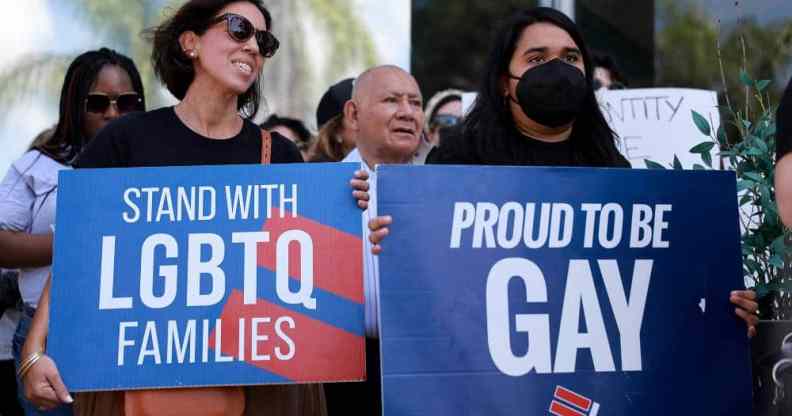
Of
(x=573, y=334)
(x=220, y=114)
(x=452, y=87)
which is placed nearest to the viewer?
(x=573, y=334)

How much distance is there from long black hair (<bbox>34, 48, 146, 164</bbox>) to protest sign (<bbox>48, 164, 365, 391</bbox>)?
1.04m

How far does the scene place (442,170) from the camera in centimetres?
353

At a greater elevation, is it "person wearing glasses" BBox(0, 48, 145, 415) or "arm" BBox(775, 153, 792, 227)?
"person wearing glasses" BBox(0, 48, 145, 415)

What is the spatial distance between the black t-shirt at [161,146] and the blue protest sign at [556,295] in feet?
1.92

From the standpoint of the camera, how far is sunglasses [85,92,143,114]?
15.6 ft

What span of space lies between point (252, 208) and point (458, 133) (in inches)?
28.6

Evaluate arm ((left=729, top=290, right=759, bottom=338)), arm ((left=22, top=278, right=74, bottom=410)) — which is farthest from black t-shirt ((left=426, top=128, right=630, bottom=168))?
arm ((left=22, top=278, right=74, bottom=410))

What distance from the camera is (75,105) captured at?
4754 mm

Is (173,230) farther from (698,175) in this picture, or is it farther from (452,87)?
(452,87)

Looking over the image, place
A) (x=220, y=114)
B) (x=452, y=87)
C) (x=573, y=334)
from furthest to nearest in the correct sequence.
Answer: (x=452, y=87) → (x=220, y=114) → (x=573, y=334)

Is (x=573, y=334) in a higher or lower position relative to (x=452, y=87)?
lower

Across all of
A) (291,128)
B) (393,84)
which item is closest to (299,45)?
(291,128)

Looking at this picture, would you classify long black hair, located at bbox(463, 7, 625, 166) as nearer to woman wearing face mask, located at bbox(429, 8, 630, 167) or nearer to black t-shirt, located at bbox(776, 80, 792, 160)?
woman wearing face mask, located at bbox(429, 8, 630, 167)

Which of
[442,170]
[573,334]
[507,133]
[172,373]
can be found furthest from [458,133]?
[172,373]
